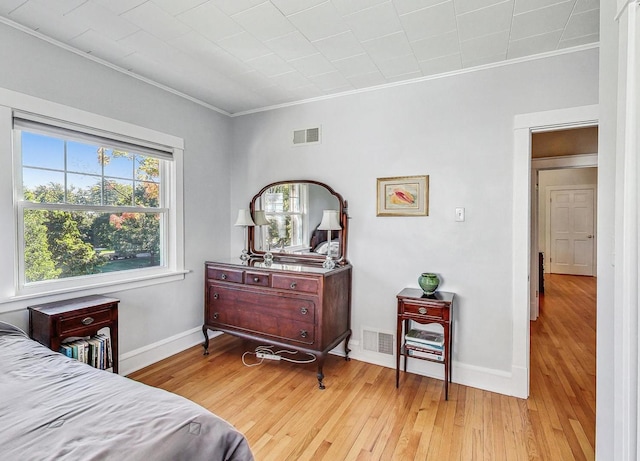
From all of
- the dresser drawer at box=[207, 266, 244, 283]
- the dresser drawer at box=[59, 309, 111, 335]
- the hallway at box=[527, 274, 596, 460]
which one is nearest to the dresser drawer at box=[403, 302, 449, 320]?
the hallway at box=[527, 274, 596, 460]

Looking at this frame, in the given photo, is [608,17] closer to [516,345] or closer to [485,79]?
[485,79]

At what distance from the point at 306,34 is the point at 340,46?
10.9 inches

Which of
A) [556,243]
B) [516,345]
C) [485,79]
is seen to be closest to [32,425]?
[516,345]

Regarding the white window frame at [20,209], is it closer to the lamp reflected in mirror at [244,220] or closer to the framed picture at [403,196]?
the lamp reflected in mirror at [244,220]

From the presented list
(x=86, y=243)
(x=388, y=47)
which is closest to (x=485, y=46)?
(x=388, y=47)

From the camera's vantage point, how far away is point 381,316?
120 inches

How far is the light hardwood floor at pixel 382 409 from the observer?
1.94 metres

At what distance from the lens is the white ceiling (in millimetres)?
1906

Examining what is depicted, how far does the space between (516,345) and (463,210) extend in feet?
3.64

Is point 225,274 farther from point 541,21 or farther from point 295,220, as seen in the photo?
point 541,21

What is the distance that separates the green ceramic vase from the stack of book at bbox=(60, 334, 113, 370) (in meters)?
2.41

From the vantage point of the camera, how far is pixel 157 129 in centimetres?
303

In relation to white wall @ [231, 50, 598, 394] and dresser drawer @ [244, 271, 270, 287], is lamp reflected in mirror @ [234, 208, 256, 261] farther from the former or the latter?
white wall @ [231, 50, 598, 394]

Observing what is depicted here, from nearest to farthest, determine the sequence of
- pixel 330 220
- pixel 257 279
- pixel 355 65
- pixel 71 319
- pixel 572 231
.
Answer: pixel 71 319 < pixel 355 65 < pixel 257 279 < pixel 330 220 < pixel 572 231
